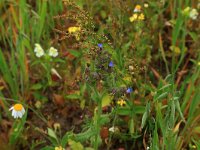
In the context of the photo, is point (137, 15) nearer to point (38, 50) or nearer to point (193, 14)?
point (193, 14)

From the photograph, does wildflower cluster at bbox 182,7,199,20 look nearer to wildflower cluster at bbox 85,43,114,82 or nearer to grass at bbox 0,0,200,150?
grass at bbox 0,0,200,150

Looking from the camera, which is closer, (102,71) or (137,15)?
(102,71)

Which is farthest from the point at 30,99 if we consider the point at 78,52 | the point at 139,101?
the point at 139,101

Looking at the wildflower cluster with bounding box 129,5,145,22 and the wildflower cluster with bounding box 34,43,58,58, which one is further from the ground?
the wildflower cluster with bounding box 129,5,145,22

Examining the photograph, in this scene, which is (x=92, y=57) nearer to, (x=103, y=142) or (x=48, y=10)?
(x=103, y=142)

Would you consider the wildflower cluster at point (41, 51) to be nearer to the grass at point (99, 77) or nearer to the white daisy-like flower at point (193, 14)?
the grass at point (99, 77)

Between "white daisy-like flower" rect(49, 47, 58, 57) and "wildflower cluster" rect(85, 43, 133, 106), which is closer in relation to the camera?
"wildflower cluster" rect(85, 43, 133, 106)

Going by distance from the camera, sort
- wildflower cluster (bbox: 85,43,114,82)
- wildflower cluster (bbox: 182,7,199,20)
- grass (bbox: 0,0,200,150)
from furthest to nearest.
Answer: wildflower cluster (bbox: 182,7,199,20) < grass (bbox: 0,0,200,150) < wildflower cluster (bbox: 85,43,114,82)

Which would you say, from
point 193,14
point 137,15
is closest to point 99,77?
point 137,15

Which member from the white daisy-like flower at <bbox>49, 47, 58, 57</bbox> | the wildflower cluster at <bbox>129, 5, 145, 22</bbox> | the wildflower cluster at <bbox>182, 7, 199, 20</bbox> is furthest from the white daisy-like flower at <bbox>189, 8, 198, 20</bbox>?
the white daisy-like flower at <bbox>49, 47, 58, 57</bbox>
